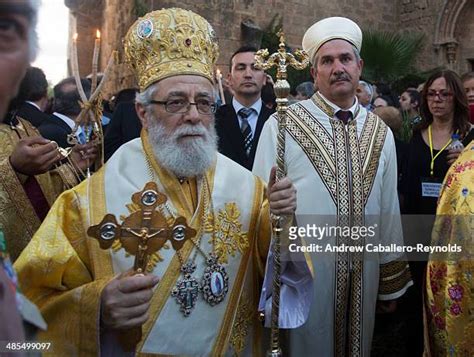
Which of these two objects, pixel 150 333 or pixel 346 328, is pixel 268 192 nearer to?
pixel 150 333

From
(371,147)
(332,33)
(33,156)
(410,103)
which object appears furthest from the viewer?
(410,103)

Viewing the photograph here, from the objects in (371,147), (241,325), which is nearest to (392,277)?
(371,147)

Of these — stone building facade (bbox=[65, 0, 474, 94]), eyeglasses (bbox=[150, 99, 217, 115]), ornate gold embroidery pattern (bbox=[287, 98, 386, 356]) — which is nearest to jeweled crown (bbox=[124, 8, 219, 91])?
eyeglasses (bbox=[150, 99, 217, 115])

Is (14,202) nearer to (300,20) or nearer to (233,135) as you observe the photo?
(233,135)

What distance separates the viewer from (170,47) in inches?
96.9

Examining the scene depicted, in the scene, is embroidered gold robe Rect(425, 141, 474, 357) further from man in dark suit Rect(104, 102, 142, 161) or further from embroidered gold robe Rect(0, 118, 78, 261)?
man in dark suit Rect(104, 102, 142, 161)

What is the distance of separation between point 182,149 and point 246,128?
2.24 m

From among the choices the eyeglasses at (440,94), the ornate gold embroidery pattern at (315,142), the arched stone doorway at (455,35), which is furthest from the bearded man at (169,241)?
the arched stone doorway at (455,35)

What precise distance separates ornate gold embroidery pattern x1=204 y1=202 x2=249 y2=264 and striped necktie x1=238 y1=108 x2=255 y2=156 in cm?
198

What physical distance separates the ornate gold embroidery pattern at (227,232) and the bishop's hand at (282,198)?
0.63ft

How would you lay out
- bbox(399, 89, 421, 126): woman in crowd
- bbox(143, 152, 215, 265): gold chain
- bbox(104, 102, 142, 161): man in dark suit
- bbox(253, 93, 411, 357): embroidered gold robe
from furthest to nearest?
bbox(399, 89, 421, 126): woman in crowd
bbox(104, 102, 142, 161): man in dark suit
bbox(253, 93, 411, 357): embroidered gold robe
bbox(143, 152, 215, 265): gold chain

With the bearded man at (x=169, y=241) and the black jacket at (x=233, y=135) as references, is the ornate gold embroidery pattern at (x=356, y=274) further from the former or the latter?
the black jacket at (x=233, y=135)

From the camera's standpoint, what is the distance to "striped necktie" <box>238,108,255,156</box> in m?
4.40

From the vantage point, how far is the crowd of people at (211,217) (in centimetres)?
180
